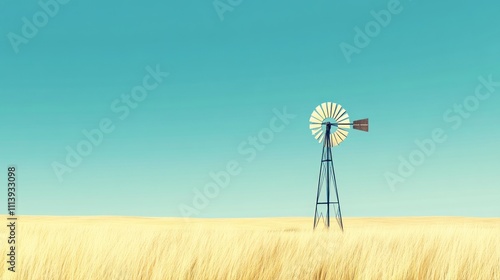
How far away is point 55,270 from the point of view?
23.0 ft

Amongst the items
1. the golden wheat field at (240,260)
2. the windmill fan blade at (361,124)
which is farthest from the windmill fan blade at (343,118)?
the golden wheat field at (240,260)

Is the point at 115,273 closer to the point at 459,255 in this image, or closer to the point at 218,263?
the point at 218,263

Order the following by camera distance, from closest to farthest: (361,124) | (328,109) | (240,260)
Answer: (240,260) → (328,109) → (361,124)

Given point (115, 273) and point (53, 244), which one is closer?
point (115, 273)

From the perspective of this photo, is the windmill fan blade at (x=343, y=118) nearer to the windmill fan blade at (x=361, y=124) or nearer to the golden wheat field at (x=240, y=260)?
the windmill fan blade at (x=361, y=124)

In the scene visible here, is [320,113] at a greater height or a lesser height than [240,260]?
greater

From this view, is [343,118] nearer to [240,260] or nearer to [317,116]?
[317,116]

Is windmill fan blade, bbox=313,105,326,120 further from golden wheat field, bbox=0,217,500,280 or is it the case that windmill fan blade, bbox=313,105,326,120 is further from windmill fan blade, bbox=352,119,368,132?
golden wheat field, bbox=0,217,500,280

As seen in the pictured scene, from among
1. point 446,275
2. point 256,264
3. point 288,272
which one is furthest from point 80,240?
point 446,275

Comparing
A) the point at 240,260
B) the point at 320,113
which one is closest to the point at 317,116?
the point at 320,113

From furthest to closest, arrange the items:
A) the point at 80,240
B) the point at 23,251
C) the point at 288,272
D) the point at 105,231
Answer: the point at 105,231
the point at 80,240
the point at 23,251
the point at 288,272

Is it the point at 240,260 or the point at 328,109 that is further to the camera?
the point at 328,109

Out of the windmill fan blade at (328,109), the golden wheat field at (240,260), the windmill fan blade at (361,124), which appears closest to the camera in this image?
the golden wheat field at (240,260)

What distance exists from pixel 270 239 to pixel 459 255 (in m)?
3.13
